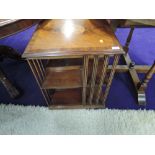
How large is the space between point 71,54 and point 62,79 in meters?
0.25

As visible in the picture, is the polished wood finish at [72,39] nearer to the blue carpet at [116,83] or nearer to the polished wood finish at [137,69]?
the polished wood finish at [137,69]

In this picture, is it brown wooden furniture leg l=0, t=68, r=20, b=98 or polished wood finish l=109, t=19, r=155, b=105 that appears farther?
brown wooden furniture leg l=0, t=68, r=20, b=98

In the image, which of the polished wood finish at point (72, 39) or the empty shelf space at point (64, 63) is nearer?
the polished wood finish at point (72, 39)

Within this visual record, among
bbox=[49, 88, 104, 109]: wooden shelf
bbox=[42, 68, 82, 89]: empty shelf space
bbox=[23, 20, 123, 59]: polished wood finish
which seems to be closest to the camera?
bbox=[23, 20, 123, 59]: polished wood finish

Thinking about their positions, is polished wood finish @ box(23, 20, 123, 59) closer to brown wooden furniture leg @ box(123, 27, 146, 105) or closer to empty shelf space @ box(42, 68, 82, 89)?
empty shelf space @ box(42, 68, 82, 89)

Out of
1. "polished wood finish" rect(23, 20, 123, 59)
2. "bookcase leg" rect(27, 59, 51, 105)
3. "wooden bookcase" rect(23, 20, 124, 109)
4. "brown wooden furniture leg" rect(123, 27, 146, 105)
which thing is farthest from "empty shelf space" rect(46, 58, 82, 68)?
"brown wooden furniture leg" rect(123, 27, 146, 105)

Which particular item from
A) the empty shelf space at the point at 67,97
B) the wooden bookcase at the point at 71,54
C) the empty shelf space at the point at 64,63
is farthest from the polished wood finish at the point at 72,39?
the empty shelf space at the point at 67,97

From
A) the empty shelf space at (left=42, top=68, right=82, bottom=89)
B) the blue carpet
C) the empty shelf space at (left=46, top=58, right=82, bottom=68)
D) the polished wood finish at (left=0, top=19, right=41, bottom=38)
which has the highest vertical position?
the polished wood finish at (left=0, top=19, right=41, bottom=38)

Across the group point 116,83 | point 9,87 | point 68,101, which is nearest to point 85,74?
point 68,101

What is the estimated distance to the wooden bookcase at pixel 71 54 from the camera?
25.3 inches

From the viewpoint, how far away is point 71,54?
0.63m

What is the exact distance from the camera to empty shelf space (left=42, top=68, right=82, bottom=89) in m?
0.84

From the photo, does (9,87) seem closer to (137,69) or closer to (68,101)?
(68,101)
